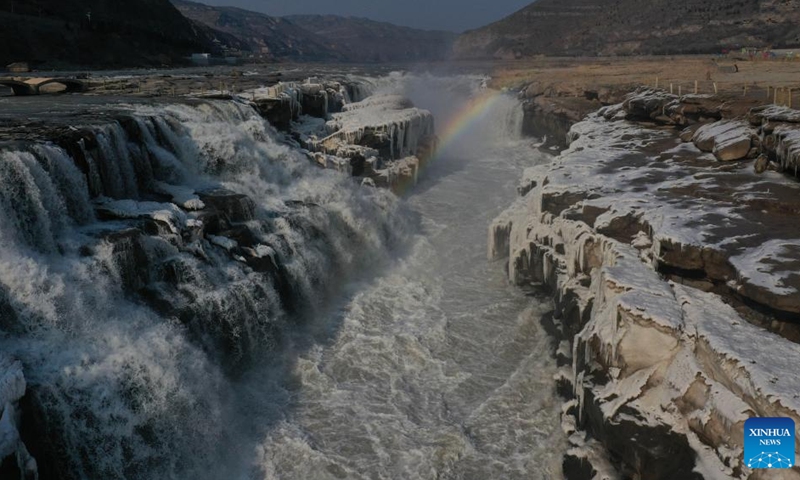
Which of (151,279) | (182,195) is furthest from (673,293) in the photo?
(182,195)

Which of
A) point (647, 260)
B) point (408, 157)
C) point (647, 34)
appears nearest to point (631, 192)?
point (647, 260)

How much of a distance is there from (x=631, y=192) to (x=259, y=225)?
9.08 metres

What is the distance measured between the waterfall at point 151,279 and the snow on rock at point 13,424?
0.40 metres

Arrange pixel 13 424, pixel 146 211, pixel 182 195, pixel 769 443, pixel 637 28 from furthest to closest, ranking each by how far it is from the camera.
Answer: pixel 637 28 → pixel 182 195 → pixel 146 211 → pixel 13 424 → pixel 769 443

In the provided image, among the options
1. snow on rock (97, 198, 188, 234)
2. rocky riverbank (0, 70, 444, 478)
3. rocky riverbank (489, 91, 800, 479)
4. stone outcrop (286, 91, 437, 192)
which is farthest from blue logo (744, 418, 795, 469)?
stone outcrop (286, 91, 437, 192)

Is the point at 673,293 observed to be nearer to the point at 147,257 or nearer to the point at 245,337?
the point at 245,337

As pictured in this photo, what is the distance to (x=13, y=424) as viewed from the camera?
6.91m

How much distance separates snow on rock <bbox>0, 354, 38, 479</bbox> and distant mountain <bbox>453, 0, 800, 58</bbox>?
366ft

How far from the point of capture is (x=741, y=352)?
23.9 ft

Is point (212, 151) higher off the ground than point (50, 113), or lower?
lower

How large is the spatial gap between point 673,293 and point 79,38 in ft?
192

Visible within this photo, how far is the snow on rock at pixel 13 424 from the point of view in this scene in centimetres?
664

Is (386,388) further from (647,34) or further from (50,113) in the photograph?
(647,34)

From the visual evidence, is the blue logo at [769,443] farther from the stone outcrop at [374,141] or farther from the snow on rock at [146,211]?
the stone outcrop at [374,141]
